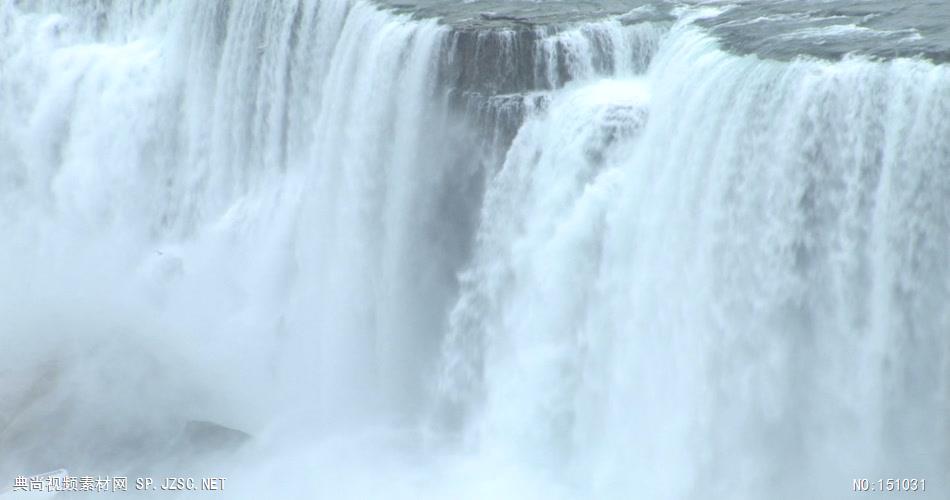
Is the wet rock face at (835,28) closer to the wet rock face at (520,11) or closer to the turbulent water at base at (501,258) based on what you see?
the turbulent water at base at (501,258)

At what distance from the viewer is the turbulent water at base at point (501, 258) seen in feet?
44.2

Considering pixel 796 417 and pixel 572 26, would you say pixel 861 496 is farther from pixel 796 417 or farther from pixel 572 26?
pixel 572 26

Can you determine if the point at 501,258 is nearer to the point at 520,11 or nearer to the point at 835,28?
the point at 520,11

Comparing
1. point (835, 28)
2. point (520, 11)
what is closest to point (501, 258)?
point (520, 11)

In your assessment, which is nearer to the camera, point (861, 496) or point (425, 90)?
point (861, 496)

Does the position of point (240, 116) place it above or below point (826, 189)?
above

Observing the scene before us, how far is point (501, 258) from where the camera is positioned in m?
17.1

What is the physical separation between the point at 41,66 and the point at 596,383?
14.5 metres

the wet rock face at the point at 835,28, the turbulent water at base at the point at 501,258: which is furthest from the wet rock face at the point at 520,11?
the wet rock face at the point at 835,28

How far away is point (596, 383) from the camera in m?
15.9

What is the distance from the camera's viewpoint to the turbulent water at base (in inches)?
530

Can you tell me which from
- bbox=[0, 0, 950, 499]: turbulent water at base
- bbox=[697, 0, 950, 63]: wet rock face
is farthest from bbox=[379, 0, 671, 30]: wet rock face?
bbox=[697, 0, 950, 63]: wet rock face

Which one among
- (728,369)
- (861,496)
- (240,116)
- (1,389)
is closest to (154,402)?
(1,389)

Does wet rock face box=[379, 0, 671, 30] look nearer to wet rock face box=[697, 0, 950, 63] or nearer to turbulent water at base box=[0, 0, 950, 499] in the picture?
turbulent water at base box=[0, 0, 950, 499]
